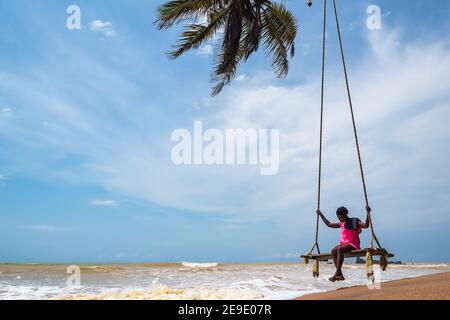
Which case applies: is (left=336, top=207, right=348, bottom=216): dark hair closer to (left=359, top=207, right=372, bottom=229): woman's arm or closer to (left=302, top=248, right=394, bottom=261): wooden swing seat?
(left=359, top=207, right=372, bottom=229): woman's arm

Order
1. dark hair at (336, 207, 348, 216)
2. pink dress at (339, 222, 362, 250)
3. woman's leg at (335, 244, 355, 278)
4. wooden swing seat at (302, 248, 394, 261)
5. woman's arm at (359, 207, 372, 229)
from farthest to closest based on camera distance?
1. dark hair at (336, 207, 348, 216)
2. pink dress at (339, 222, 362, 250)
3. woman's leg at (335, 244, 355, 278)
4. woman's arm at (359, 207, 372, 229)
5. wooden swing seat at (302, 248, 394, 261)

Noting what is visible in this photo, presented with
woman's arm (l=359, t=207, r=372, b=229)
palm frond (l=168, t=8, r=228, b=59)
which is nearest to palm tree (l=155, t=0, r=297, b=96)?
palm frond (l=168, t=8, r=228, b=59)

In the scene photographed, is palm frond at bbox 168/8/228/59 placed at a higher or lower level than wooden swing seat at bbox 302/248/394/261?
higher

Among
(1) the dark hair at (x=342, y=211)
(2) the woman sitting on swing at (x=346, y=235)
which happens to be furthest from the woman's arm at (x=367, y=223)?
(1) the dark hair at (x=342, y=211)

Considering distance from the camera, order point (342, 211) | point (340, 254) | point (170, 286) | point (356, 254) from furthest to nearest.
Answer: point (170, 286) → point (342, 211) → point (340, 254) → point (356, 254)

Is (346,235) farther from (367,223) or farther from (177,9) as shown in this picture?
(177,9)

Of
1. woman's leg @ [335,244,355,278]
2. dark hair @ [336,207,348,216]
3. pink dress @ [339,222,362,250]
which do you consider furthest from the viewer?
dark hair @ [336,207,348,216]

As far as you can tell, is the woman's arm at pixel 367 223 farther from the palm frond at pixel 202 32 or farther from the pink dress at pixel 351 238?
the palm frond at pixel 202 32

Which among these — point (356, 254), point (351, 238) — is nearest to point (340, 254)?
point (356, 254)
